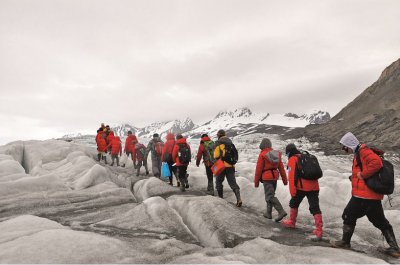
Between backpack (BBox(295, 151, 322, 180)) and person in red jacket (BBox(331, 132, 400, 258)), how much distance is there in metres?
0.99

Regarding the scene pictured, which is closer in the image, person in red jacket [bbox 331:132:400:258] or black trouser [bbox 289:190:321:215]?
person in red jacket [bbox 331:132:400:258]

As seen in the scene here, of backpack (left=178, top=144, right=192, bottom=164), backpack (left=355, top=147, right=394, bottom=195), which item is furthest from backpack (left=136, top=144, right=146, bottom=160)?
backpack (left=355, top=147, right=394, bottom=195)

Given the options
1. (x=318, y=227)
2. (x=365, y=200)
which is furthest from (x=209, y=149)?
(x=365, y=200)

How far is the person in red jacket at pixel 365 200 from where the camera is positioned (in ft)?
22.9

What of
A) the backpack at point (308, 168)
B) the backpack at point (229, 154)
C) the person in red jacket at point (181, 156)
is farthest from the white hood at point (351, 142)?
the person in red jacket at point (181, 156)

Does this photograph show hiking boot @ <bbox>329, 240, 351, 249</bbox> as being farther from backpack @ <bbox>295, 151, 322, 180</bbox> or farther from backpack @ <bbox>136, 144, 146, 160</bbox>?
backpack @ <bbox>136, 144, 146, 160</bbox>

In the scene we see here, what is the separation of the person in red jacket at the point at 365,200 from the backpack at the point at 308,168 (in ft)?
3.26

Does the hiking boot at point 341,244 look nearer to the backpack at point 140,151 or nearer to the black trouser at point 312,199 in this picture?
the black trouser at point 312,199

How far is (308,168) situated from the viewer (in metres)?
8.36

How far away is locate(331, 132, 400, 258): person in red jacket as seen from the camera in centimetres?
697

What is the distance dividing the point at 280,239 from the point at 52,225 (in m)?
5.64

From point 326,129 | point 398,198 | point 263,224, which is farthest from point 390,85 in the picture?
point 263,224

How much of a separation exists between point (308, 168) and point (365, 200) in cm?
158

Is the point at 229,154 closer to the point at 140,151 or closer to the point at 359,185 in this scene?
the point at 359,185
